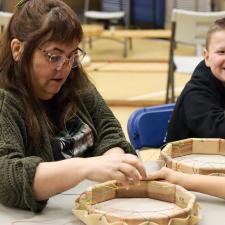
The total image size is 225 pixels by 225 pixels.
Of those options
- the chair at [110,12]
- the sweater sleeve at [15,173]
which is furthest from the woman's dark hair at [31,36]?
the chair at [110,12]

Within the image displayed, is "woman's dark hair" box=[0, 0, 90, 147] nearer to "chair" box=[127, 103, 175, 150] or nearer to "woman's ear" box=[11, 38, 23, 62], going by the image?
"woman's ear" box=[11, 38, 23, 62]

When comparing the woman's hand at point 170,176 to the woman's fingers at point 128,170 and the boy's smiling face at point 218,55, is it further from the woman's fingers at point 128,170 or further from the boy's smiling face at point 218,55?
the boy's smiling face at point 218,55

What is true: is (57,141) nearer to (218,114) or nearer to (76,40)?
(76,40)

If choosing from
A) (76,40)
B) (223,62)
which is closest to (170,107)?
(223,62)

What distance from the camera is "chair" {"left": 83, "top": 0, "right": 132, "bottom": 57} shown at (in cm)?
718

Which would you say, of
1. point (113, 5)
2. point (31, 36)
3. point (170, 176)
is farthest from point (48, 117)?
point (113, 5)

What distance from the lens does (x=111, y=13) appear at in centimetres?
725

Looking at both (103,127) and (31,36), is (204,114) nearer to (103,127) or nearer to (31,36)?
(103,127)

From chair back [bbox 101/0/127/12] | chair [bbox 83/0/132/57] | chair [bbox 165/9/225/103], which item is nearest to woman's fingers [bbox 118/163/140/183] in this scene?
chair [bbox 165/9/225/103]

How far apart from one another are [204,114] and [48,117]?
64cm

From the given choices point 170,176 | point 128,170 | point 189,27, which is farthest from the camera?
point 189,27

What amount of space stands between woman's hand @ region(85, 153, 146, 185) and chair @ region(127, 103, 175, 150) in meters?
0.91

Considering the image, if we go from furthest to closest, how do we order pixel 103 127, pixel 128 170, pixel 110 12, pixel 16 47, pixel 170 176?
pixel 110 12 < pixel 103 127 < pixel 16 47 < pixel 170 176 < pixel 128 170

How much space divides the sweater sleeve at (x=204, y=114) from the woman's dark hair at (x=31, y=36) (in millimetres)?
656
